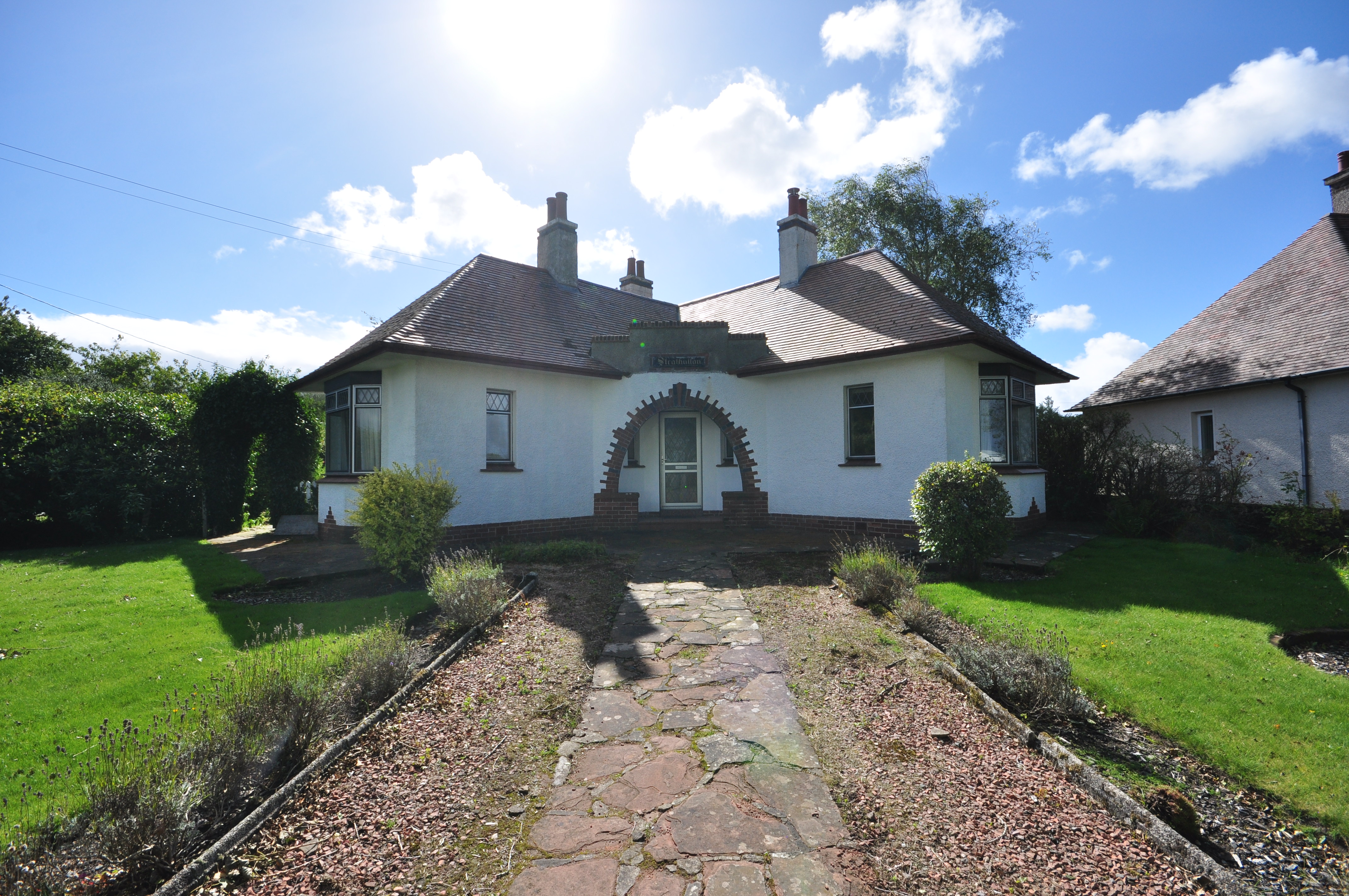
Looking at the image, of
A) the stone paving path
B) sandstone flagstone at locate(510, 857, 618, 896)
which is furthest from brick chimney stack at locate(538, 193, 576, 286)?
sandstone flagstone at locate(510, 857, 618, 896)

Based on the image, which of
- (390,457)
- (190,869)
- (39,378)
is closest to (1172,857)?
(190,869)

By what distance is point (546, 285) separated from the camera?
15.6 meters

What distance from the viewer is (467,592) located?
21.7 ft

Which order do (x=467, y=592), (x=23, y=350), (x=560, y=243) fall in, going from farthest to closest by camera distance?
(x=23, y=350)
(x=560, y=243)
(x=467, y=592)

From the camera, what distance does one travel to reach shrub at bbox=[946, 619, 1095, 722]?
4430 mm

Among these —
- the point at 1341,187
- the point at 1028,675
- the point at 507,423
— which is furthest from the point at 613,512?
the point at 1341,187

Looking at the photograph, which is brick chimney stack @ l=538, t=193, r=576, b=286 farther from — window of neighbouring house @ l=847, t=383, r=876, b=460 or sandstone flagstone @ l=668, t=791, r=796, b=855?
sandstone flagstone @ l=668, t=791, r=796, b=855

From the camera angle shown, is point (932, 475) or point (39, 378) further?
point (39, 378)

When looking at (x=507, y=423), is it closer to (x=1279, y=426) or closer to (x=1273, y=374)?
(x=1273, y=374)

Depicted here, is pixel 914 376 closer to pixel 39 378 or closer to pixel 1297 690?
pixel 1297 690

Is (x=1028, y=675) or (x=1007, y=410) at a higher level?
(x=1007, y=410)

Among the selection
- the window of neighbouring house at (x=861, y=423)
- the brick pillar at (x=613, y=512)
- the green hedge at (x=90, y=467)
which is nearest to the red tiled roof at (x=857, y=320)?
the window of neighbouring house at (x=861, y=423)

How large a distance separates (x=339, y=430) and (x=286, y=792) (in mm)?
10983

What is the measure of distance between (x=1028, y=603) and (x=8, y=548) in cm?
1692
